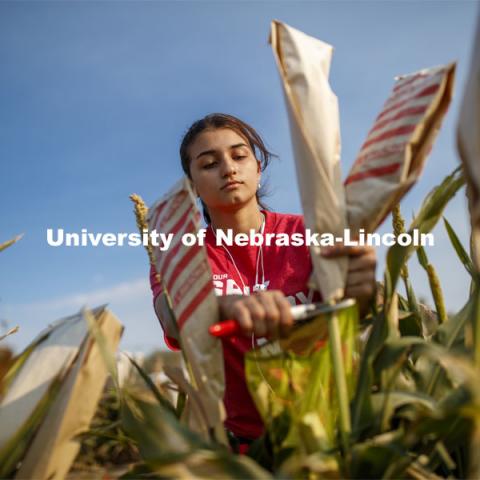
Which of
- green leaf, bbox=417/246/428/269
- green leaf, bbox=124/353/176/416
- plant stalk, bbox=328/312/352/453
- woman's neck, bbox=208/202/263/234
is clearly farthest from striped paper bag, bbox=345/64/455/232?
woman's neck, bbox=208/202/263/234

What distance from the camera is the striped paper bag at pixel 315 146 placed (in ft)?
2.17

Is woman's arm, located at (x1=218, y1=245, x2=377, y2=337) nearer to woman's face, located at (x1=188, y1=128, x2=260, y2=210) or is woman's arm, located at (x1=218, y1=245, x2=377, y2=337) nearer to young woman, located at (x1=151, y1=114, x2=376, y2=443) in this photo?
young woman, located at (x1=151, y1=114, x2=376, y2=443)

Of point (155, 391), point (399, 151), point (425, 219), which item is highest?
point (399, 151)

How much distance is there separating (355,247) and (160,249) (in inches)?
11.5

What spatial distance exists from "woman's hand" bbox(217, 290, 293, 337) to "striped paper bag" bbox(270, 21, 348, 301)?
0.06 metres

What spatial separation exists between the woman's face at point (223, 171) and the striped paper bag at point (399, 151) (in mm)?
662

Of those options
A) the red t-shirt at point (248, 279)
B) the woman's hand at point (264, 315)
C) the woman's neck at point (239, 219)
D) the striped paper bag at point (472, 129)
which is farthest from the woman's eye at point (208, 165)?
the striped paper bag at point (472, 129)

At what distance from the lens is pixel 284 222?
1557 mm

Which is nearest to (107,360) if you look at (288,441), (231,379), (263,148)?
(288,441)

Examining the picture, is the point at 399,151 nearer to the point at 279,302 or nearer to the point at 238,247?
the point at 279,302

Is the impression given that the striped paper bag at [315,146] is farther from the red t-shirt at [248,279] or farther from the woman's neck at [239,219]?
the woman's neck at [239,219]

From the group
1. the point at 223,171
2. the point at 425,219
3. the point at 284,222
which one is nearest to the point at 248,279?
the point at 284,222

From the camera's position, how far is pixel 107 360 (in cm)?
69

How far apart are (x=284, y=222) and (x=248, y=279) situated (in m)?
0.23
